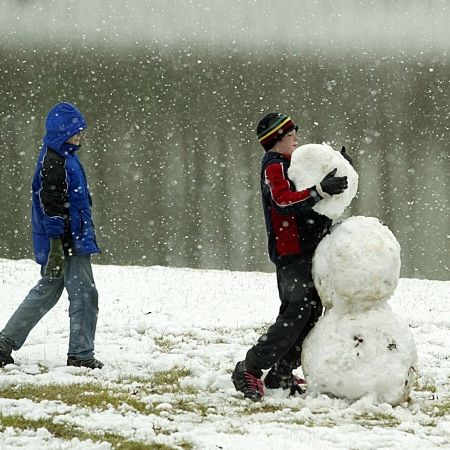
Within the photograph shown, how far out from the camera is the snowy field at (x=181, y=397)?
392 cm

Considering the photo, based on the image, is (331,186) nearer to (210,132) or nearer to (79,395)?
(79,395)

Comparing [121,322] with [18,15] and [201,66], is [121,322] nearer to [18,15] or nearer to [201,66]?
[201,66]

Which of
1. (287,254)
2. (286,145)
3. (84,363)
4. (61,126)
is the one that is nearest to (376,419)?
(287,254)

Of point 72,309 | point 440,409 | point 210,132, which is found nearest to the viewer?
point 440,409

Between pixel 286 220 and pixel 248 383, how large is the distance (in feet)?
3.70

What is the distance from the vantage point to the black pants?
5.14 m

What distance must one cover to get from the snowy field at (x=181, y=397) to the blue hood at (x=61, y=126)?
1762 mm

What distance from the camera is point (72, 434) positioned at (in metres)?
3.92

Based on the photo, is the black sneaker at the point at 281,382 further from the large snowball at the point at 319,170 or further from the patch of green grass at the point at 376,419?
the large snowball at the point at 319,170

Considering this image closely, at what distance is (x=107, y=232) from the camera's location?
31734mm

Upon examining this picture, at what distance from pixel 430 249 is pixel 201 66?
71.4ft

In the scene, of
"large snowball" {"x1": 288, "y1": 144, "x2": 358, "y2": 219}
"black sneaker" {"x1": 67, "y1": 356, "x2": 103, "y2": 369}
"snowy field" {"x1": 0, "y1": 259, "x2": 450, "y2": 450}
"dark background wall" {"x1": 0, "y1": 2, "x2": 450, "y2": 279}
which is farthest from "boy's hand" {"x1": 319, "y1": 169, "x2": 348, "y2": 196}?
"dark background wall" {"x1": 0, "y1": 2, "x2": 450, "y2": 279}

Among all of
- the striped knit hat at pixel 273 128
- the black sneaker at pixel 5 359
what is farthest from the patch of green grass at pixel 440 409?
the black sneaker at pixel 5 359

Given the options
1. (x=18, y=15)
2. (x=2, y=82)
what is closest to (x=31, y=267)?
(x=2, y=82)
